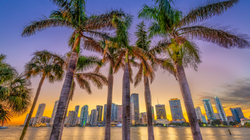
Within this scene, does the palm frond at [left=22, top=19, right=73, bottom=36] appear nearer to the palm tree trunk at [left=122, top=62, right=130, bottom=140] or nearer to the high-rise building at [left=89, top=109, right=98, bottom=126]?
the palm tree trunk at [left=122, top=62, right=130, bottom=140]

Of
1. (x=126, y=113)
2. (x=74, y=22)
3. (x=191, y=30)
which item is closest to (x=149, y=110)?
(x=126, y=113)

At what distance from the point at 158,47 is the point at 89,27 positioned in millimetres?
5192

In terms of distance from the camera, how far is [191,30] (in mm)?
6750

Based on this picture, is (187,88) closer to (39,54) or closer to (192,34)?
(192,34)

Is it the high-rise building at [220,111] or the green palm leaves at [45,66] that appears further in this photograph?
the high-rise building at [220,111]

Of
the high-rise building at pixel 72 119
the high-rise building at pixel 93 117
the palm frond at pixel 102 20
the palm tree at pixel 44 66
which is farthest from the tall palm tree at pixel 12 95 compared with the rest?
the high-rise building at pixel 72 119

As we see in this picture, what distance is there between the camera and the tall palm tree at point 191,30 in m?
5.70

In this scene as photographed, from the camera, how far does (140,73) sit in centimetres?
1238

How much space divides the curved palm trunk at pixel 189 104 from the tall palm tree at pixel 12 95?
37.6 ft

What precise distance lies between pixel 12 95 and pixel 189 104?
1228 cm

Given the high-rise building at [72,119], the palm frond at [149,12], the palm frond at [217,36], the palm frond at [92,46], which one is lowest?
the high-rise building at [72,119]

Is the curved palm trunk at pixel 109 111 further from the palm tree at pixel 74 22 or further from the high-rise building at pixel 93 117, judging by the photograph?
the high-rise building at pixel 93 117

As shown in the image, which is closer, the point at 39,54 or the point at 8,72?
the point at 8,72

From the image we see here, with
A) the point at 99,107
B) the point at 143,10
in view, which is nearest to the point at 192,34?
the point at 143,10
